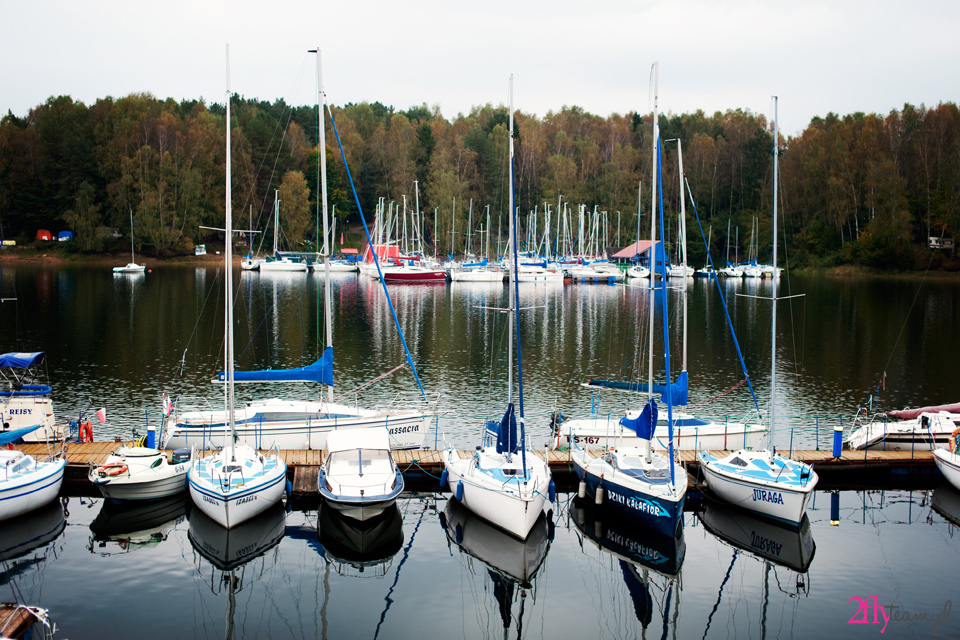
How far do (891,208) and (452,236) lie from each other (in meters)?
65.7

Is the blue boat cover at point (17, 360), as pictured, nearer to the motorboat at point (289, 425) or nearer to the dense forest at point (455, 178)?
the motorboat at point (289, 425)

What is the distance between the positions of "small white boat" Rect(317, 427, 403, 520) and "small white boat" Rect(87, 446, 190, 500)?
4656mm

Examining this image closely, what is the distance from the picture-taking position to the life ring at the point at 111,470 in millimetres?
21531

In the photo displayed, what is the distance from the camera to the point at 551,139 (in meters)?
166

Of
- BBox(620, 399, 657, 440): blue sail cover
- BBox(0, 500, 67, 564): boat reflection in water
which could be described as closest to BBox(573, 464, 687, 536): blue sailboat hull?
BBox(620, 399, 657, 440): blue sail cover

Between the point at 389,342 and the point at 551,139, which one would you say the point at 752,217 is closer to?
the point at 551,139

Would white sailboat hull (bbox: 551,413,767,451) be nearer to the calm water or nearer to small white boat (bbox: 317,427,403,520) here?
the calm water

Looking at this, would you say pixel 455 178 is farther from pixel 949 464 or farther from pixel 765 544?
pixel 765 544

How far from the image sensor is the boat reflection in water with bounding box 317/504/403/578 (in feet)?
62.7

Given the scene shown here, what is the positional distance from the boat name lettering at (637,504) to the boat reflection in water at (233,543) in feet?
32.4

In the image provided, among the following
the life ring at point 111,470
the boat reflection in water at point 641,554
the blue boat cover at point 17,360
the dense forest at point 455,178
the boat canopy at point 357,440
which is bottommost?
the boat reflection in water at point 641,554

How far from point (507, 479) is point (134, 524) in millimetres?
11052

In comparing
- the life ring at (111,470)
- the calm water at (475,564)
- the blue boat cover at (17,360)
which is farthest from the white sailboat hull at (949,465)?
the blue boat cover at (17,360)

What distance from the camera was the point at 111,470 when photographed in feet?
70.8
